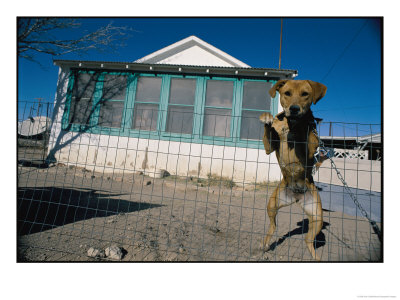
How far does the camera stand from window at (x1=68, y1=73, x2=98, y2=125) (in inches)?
315

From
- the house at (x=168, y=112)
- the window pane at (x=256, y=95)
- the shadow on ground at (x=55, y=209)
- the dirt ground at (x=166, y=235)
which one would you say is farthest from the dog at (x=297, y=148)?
the window pane at (x=256, y=95)

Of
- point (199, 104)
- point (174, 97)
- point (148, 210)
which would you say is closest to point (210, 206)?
point (148, 210)

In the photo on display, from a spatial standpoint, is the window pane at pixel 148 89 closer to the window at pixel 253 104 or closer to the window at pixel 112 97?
the window at pixel 112 97

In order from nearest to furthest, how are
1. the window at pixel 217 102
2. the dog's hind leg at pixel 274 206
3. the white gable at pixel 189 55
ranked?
the dog's hind leg at pixel 274 206 < the window at pixel 217 102 < the white gable at pixel 189 55

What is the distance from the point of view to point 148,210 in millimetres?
3723

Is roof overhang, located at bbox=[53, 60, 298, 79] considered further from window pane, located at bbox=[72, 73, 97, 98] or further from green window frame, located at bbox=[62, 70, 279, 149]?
window pane, located at bbox=[72, 73, 97, 98]

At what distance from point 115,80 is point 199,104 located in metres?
3.60

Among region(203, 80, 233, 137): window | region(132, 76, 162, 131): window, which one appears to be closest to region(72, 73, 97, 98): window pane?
region(132, 76, 162, 131): window

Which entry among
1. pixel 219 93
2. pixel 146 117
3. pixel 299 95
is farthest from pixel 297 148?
pixel 146 117

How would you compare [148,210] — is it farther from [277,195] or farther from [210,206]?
[277,195]

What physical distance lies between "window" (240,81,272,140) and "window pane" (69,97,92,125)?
20.2 ft

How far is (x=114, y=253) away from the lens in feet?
6.79

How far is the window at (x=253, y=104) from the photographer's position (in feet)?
24.2

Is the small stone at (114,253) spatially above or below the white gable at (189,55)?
below
